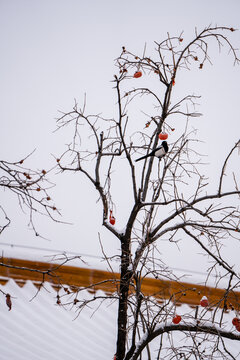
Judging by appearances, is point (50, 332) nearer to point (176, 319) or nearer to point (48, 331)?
point (48, 331)

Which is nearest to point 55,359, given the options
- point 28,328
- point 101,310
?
point 28,328

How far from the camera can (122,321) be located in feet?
4.62

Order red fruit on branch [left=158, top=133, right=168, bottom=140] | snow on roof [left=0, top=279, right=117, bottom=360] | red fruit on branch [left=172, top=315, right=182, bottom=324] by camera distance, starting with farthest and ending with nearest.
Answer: snow on roof [left=0, top=279, right=117, bottom=360]
red fruit on branch [left=158, top=133, right=168, bottom=140]
red fruit on branch [left=172, top=315, right=182, bottom=324]

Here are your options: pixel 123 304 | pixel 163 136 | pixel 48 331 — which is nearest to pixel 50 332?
pixel 48 331

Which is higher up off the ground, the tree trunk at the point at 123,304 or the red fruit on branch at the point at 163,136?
the red fruit on branch at the point at 163,136

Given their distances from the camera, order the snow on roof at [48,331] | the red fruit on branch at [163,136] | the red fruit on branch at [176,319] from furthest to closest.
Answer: the snow on roof at [48,331]
the red fruit on branch at [163,136]
the red fruit on branch at [176,319]

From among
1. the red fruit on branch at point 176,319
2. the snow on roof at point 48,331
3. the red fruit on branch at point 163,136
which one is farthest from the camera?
the snow on roof at point 48,331

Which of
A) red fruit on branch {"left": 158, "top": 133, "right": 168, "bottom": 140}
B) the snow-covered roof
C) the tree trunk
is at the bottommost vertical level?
the snow-covered roof

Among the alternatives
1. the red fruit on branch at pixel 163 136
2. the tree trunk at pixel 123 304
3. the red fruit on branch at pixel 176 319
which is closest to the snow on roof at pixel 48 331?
the tree trunk at pixel 123 304

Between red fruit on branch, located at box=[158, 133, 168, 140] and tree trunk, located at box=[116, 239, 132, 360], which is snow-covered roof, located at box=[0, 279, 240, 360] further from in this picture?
red fruit on branch, located at box=[158, 133, 168, 140]

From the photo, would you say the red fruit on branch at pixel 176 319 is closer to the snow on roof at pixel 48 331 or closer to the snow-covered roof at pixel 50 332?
the snow-covered roof at pixel 50 332

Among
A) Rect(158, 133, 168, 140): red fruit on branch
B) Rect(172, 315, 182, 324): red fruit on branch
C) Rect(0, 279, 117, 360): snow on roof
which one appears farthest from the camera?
Rect(0, 279, 117, 360): snow on roof

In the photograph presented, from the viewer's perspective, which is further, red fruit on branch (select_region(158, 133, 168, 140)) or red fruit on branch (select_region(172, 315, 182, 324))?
red fruit on branch (select_region(158, 133, 168, 140))

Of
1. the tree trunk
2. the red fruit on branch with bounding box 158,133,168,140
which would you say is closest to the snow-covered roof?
the tree trunk
